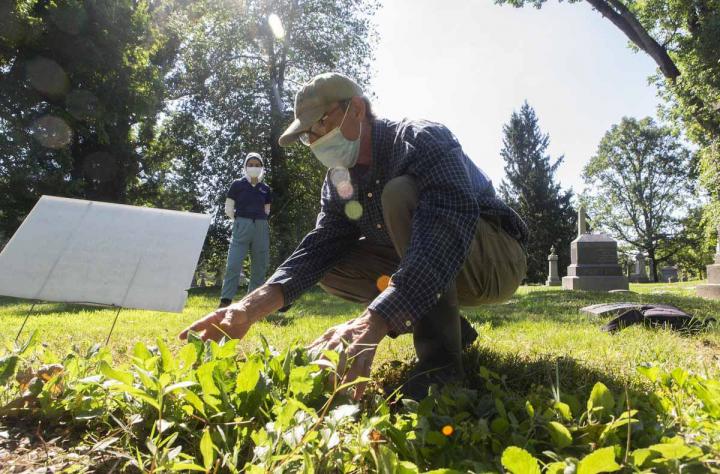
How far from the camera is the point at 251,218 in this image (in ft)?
21.2

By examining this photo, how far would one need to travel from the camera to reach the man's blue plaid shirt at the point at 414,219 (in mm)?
1445

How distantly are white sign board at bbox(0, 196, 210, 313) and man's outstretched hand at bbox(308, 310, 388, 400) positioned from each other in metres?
0.79

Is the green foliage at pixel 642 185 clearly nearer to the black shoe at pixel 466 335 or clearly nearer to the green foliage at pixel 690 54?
the green foliage at pixel 690 54

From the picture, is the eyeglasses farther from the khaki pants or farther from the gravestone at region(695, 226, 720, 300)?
the gravestone at region(695, 226, 720, 300)

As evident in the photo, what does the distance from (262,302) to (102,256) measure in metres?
0.67

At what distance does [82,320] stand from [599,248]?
1514cm

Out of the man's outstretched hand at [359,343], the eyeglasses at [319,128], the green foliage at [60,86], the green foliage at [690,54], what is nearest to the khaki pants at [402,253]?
the eyeglasses at [319,128]

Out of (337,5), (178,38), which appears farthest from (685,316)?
(178,38)

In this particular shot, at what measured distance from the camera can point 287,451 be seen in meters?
1.01

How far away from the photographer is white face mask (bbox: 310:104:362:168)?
80.8 inches

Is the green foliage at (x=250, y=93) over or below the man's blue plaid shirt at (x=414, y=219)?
over

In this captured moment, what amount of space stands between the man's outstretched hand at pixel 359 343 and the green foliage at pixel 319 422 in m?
0.05

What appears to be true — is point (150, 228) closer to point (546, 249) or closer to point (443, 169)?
point (443, 169)

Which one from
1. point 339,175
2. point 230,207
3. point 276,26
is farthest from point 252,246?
point 276,26
